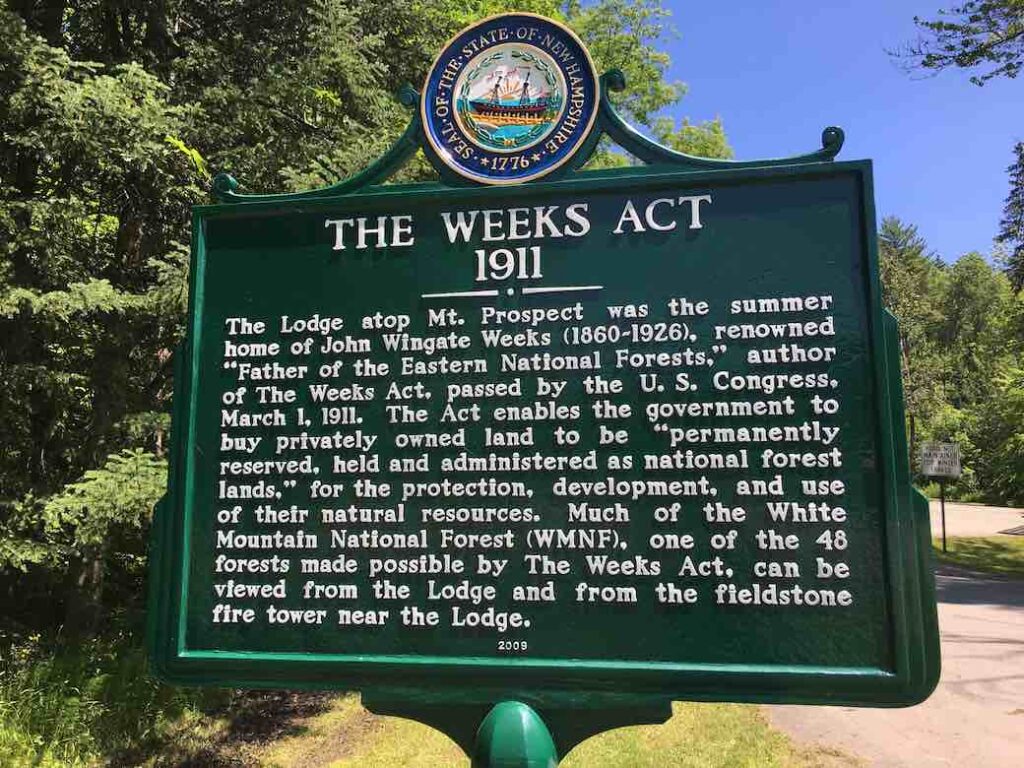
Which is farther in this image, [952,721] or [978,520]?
[978,520]

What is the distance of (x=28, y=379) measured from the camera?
633 centimetres

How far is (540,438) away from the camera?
107 inches

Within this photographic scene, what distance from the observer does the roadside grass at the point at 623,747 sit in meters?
5.57

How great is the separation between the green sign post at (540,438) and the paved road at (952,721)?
4.37m

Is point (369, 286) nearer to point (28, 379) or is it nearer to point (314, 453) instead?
point (314, 453)

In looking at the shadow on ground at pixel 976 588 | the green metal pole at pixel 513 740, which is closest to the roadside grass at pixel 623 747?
the green metal pole at pixel 513 740

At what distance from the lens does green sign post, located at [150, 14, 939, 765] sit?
248cm

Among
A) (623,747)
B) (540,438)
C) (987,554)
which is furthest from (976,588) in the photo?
(540,438)

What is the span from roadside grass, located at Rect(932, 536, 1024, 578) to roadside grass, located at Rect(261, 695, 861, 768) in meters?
15.3

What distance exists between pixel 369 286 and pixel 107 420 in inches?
204

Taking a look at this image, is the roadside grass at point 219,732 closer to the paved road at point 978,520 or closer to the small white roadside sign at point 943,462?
the small white roadside sign at point 943,462

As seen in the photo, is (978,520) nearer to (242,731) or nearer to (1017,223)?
(1017,223)

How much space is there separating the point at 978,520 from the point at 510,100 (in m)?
35.7

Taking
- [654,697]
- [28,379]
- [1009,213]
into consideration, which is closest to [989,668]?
[654,697]
